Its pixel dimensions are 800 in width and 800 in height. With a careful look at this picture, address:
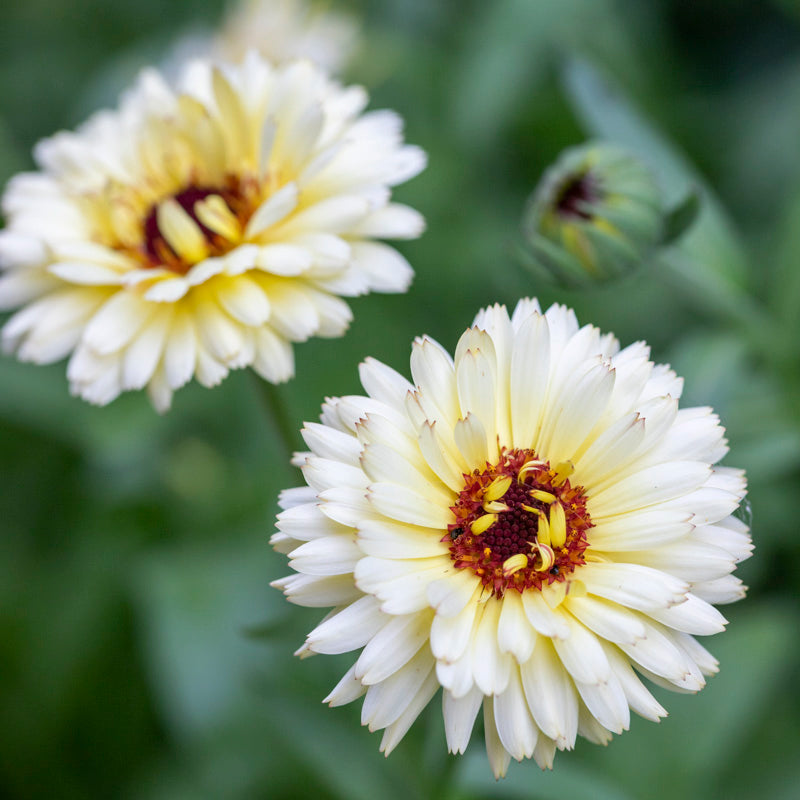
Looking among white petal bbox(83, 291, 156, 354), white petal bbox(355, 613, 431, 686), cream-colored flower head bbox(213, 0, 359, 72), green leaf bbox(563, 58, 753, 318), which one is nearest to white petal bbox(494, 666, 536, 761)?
white petal bbox(355, 613, 431, 686)

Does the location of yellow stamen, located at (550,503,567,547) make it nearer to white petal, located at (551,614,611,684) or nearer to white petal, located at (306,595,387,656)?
white petal, located at (551,614,611,684)

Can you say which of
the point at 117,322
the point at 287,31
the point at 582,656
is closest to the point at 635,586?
the point at 582,656

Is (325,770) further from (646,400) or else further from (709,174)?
(709,174)

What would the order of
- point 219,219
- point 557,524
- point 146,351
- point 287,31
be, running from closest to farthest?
point 557,524 < point 146,351 < point 219,219 < point 287,31

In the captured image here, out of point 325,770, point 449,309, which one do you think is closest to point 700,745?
point 325,770

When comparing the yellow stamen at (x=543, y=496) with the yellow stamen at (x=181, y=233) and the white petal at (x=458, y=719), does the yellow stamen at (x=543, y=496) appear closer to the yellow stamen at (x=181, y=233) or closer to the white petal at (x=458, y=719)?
the white petal at (x=458, y=719)

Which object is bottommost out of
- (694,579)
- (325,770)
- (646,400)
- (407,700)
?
(325,770)

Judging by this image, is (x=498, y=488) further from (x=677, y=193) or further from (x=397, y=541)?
(x=677, y=193)
